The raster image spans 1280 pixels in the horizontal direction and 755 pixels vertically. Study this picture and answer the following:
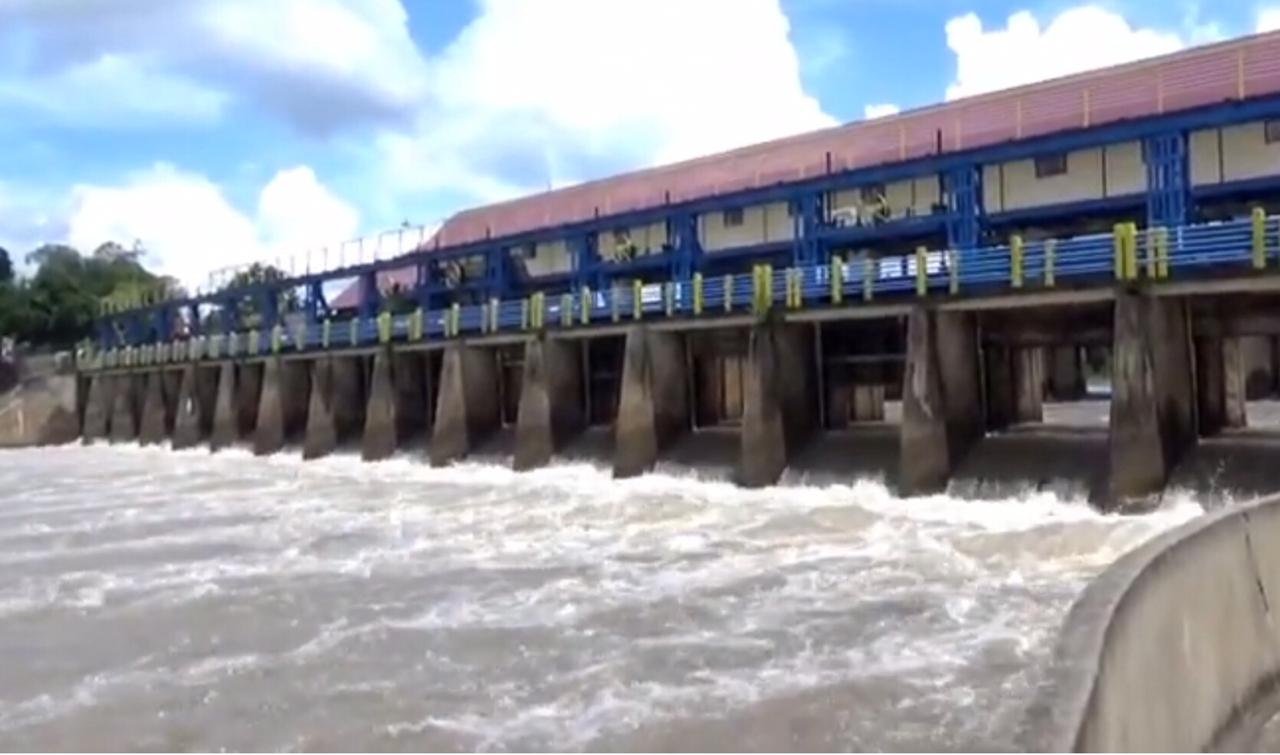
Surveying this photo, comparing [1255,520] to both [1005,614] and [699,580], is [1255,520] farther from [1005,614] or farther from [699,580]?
[699,580]

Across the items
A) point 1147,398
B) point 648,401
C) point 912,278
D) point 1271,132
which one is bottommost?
point 1147,398

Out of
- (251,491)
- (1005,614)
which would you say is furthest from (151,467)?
(1005,614)

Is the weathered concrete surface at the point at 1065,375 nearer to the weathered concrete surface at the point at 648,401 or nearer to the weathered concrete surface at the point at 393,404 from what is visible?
the weathered concrete surface at the point at 648,401

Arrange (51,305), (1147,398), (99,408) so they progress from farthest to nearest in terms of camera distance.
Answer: (51,305) < (99,408) < (1147,398)

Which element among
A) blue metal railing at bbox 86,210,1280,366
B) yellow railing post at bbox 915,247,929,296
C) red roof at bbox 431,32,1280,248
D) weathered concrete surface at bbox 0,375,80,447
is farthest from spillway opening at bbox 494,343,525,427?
weathered concrete surface at bbox 0,375,80,447

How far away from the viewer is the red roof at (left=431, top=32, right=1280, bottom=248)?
2250 cm

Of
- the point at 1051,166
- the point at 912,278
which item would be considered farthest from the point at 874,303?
the point at 1051,166

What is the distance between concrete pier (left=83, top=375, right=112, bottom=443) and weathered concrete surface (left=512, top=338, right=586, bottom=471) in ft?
95.2

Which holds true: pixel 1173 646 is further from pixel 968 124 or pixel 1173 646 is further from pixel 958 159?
pixel 968 124

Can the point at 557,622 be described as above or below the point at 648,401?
below

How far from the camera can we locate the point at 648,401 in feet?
74.9

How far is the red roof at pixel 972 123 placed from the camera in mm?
22500

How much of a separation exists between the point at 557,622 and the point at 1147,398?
26.0 ft

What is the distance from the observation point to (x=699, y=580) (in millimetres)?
12406
